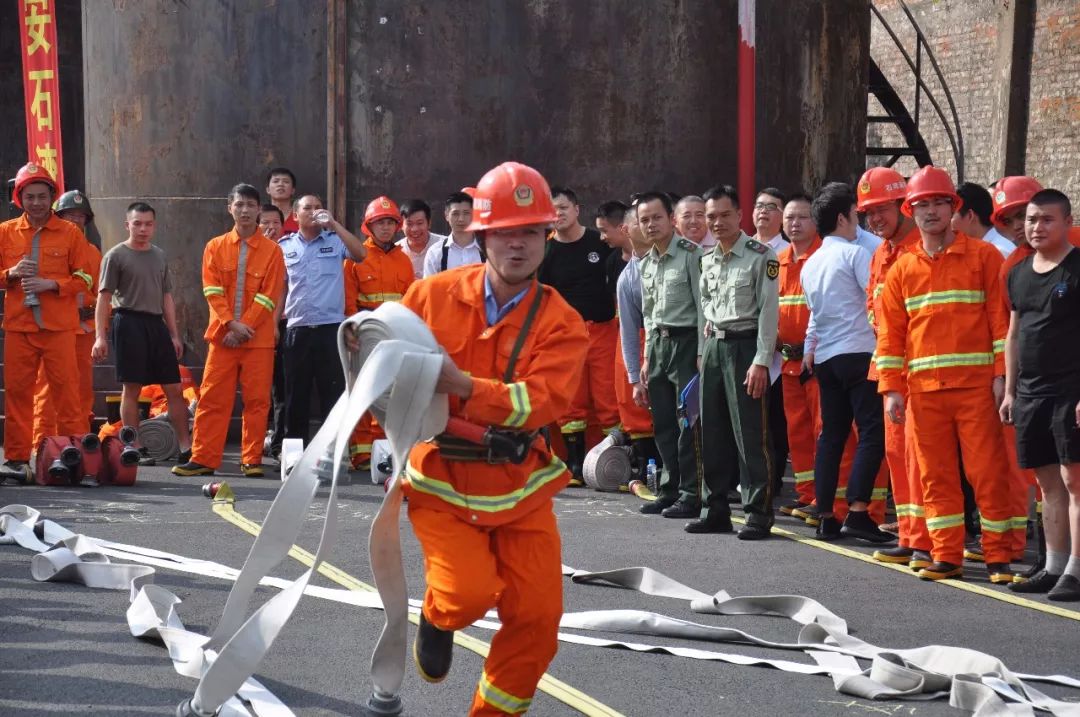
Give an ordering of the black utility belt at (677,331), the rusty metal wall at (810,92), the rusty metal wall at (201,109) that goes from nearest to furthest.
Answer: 1. the black utility belt at (677,331)
2. the rusty metal wall at (201,109)
3. the rusty metal wall at (810,92)

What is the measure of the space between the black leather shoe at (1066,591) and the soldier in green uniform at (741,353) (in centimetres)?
222

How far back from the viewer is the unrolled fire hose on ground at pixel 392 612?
14.9ft

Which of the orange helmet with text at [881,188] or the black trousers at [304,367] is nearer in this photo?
the orange helmet with text at [881,188]

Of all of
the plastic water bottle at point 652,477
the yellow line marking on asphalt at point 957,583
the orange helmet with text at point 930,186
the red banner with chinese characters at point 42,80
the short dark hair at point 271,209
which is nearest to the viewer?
the yellow line marking on asphalt at point 957,583

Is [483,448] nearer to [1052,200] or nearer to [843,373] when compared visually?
[1052,200]

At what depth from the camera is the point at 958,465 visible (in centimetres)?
815

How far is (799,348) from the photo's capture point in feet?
33.0

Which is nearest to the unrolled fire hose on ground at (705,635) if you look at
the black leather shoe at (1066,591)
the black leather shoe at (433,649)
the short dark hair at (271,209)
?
the black leather shoe at (433,649)

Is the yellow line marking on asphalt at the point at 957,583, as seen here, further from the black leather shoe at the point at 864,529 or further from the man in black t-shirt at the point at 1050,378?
the black leather shoe at the point at 864,529

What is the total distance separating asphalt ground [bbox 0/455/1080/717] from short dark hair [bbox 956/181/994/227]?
2.11 metres

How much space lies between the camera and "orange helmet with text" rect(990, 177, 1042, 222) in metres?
8.10

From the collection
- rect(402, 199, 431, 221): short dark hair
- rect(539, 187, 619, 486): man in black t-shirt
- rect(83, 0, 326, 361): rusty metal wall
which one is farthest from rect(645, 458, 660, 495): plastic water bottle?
rect(83, 0, 326, 361): rusty metal wall

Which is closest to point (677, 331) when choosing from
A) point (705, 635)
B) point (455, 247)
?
point (455, 247)

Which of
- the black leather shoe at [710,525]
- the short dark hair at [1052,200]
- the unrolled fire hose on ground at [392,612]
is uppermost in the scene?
the short dark hair at [1052,200]
